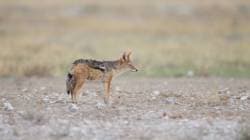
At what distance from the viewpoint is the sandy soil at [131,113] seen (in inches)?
544

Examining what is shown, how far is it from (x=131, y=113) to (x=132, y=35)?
2002 cm

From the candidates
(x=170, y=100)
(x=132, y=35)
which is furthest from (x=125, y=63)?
(x=132, y=35)

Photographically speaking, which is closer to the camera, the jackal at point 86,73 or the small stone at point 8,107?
the small stone at point 8,107

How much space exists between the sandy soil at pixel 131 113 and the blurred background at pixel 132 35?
193 inches

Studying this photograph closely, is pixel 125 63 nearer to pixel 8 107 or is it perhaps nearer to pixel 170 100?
pixel 170 100

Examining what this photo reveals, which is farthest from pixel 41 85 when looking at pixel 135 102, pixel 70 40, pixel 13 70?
pixel 70 40

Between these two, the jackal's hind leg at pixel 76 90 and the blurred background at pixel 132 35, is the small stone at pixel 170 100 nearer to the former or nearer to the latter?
the jackal's hind leg at pixel 76 90

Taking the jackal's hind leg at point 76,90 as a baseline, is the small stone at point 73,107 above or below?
below

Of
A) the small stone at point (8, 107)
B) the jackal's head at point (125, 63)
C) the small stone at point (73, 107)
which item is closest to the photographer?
the small stone at point (73, 107)

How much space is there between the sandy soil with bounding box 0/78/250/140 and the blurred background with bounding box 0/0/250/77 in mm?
4899

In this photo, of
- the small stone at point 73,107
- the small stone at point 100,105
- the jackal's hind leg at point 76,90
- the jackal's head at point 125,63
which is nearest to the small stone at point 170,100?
the jackal's head at point 125,63

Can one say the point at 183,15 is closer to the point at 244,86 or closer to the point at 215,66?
the point at 215,66

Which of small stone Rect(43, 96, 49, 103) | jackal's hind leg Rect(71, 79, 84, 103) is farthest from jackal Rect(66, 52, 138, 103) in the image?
small stone Rect(43, 96, 49, 103)

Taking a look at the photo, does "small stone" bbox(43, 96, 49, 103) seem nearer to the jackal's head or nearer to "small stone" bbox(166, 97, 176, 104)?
the jackal's head
